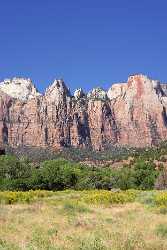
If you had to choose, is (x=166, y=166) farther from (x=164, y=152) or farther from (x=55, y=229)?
(x=55, y=229)

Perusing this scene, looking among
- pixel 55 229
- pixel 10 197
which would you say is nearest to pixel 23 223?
pixel 55 229

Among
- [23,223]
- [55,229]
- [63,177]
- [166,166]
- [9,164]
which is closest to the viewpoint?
[55,229]

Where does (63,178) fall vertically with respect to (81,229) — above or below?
above

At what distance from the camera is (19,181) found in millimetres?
67938

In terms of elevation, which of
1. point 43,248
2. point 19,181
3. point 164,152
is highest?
point 164,152

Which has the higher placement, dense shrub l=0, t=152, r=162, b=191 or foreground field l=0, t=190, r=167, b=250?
dense shrub l=0, t=152, r=162, b=191

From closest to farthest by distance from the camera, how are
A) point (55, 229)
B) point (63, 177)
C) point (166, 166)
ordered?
point (55, 229), point (63, 177), point (166, 166)

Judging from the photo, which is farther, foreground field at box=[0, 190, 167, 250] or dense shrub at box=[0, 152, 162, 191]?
dense shrub at box=[0, 152, 162, 191]

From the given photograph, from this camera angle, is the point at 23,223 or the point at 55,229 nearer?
the point at 55,229

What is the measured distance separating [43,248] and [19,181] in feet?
180

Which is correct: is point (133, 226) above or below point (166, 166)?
below

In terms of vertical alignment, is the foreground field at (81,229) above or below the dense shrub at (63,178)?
below

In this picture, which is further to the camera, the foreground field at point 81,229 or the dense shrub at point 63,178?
the dense shrub at point 63,178

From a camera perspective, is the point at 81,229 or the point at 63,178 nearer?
the point at 81,229
